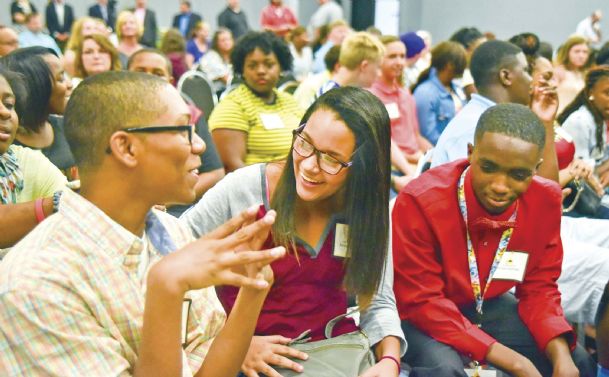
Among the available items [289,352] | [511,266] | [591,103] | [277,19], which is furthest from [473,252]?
[277,19]

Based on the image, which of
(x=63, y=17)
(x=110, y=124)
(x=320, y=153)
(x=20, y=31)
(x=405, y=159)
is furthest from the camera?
(x=63, y=17)

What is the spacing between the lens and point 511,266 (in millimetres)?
2221

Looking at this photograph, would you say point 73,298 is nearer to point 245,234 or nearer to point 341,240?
point 245,234

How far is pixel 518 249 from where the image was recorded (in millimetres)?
2234

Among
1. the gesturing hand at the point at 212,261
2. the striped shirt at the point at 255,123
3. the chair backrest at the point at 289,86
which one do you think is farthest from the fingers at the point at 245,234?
the chair backrest at the point at 289,86

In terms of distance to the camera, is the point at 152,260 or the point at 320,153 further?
the point at 320,153

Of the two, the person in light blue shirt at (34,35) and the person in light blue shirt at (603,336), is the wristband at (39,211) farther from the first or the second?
the person in light blue shirt at (34,35)

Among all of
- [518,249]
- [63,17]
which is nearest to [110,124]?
[518,249]

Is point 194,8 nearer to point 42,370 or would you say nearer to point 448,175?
point 448,175

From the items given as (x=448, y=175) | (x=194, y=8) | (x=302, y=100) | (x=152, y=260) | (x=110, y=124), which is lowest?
(x=194, y=8)

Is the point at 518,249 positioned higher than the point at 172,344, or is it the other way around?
the point at 172,344

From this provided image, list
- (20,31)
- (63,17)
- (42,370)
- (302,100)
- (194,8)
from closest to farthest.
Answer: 1. (42,370)
2. (302,100)
3. (20,31)
4. (63,17)
5. (194,8)

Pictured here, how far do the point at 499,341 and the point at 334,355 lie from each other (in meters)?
0.72

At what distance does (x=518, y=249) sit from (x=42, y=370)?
1513 millimetres
